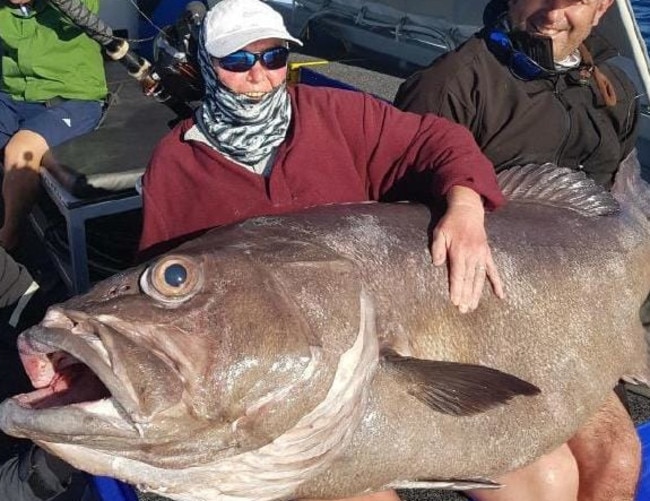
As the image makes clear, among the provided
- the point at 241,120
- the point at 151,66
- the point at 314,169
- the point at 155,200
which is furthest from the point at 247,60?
the point at 151,66

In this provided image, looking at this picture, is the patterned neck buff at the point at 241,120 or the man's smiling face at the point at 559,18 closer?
the patterned neck buff at the point at 241,120

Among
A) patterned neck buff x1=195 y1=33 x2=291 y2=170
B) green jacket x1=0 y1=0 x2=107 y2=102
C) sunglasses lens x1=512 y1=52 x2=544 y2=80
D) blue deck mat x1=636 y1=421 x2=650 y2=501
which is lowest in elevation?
blue deck mat x1=636 y1=421 x2=650 y2=501

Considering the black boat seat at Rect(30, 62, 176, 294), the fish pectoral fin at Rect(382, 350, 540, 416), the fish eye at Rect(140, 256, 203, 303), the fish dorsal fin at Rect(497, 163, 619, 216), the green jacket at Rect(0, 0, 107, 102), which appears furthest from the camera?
the green jacket at Rect(0, 0, 107, 102)

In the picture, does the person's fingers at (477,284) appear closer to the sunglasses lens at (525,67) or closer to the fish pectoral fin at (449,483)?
the fish pectoral fin at (449,483)

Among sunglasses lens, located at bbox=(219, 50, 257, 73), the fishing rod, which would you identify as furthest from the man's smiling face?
the fishing rod

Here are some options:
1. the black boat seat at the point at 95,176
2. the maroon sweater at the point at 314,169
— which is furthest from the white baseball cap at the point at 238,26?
the black boat seat at the point at 95,176

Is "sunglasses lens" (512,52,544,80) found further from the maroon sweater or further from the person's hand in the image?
the person's hand

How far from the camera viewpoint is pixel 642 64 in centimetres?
405

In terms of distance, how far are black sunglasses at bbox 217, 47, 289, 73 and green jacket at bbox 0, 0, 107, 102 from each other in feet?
9.11

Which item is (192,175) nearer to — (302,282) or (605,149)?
(302,282)

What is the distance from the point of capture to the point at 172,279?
73.0 inches

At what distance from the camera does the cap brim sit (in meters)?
2.52

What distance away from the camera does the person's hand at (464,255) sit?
2.30m

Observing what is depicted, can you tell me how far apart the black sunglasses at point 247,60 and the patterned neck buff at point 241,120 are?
0.23ft
